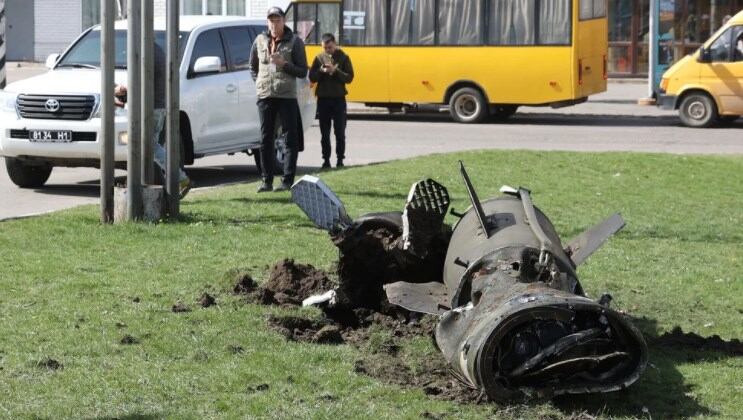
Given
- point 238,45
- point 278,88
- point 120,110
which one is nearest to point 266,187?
point 278,88

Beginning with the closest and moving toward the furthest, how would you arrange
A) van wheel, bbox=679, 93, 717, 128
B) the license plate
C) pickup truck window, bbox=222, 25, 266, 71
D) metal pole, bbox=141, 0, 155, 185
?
metal pole, bbox=141, 0, 155, 185, the license plate, pickup truck window, bbox=222, 25, 266, 71, van wheel, bbox=679, 93, 717, 128

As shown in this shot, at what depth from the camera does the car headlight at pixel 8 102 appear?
15875 millimetres

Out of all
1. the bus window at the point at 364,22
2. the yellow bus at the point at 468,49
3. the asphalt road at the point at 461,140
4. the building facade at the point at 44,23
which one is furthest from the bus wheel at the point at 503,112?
the building facade at the point at 44,23

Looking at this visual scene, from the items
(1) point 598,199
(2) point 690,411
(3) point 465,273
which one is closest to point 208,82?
(1) point 598,199

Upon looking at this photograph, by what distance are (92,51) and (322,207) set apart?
9012 mm

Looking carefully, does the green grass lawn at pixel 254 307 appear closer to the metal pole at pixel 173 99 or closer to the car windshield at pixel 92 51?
the metal pole at pixel 173 99

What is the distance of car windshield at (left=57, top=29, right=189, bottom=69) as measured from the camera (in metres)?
16.6

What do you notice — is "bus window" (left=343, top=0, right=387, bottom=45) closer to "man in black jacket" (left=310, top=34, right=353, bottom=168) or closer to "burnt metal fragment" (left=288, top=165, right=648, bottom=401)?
"man in black jacket" (left=310, top=34, right=353, bottom=168)

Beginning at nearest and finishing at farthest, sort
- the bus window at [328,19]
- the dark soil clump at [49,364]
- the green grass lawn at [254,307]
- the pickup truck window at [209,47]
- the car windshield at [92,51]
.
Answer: the green grass lawn at [254,307], the dark soil clump at [49,364], the car windshield at [92,51], the pickup truck window at [209,47], the bus window at [328,19]

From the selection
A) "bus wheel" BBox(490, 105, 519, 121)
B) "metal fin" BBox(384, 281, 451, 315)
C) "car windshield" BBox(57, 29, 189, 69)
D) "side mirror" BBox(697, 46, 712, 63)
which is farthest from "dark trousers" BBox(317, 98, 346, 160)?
"metal fin" BBox(384, 281, 451, 315)

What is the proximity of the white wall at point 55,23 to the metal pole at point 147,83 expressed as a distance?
114ft

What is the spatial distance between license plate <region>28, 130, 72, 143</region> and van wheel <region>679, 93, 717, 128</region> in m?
14.1

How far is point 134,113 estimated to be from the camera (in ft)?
40.0

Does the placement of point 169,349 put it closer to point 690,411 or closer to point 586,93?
point 690,411
